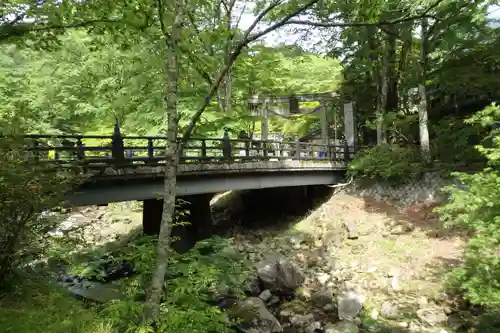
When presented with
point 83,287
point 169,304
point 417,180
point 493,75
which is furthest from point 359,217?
point 169,304

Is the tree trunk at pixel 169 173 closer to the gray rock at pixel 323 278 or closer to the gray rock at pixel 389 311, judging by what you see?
the gray rock at pixel 389 311

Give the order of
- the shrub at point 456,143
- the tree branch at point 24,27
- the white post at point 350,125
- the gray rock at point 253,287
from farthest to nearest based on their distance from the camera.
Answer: the white post at point 350,125 < the shrub at point 456,143 < the gray rock at point 253,287 < the tree branch at point 24,27

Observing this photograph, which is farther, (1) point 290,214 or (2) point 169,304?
(1) point 290,214

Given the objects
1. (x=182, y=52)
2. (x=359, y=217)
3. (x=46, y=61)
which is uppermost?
(x=46, y=61)

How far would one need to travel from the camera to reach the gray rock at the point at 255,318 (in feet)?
25.3

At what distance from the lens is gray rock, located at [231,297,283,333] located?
7.73 metres

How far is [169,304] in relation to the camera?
4.57 m

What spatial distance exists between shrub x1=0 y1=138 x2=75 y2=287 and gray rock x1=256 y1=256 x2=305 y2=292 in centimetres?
660

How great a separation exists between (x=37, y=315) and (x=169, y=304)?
4.95 feet

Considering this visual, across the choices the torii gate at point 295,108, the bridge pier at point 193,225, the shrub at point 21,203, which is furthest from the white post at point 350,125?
the shrub at point 21,203

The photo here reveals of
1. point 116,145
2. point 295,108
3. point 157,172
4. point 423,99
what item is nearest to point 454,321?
point 157,172

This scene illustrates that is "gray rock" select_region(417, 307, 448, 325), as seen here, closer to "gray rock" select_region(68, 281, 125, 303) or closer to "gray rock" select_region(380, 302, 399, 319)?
"gray rock" select_region(380, 302, 399, 319)

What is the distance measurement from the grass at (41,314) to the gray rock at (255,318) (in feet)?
12.8

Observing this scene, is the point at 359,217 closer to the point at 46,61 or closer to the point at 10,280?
the point at 10,280
